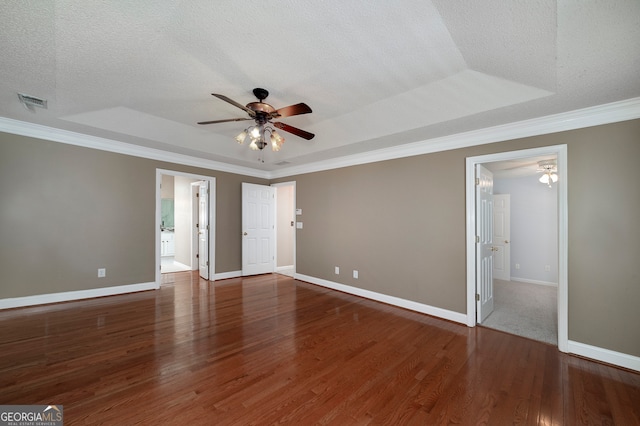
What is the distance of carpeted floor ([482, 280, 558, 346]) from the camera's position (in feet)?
10.1

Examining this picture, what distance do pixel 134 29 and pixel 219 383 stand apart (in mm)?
2839

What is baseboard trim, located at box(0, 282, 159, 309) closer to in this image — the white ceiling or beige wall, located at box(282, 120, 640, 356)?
the white ceiling

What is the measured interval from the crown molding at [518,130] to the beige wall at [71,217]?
3986 millimetres

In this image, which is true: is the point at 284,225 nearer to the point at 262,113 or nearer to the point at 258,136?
the point at 258,136

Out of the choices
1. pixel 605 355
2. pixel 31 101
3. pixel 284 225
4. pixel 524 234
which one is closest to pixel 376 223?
pixel 605 355

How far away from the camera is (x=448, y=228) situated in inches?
138

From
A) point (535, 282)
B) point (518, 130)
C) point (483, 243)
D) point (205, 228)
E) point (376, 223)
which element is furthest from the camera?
point (535, 282)

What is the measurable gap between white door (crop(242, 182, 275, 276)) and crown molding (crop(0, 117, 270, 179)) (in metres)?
0.85

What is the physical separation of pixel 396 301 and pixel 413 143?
2.50 metres

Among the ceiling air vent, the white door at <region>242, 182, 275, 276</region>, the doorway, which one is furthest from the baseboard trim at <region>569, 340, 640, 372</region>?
the ceiling air vent

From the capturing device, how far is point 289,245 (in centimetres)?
708

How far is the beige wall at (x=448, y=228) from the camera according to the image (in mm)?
2402

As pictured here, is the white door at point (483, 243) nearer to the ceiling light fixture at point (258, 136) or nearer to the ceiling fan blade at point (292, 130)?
the ceiling fan blade at point (292, 130)

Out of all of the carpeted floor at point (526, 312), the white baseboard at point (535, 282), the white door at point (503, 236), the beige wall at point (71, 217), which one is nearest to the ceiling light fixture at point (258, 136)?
the beige wall at point (71, 217)
